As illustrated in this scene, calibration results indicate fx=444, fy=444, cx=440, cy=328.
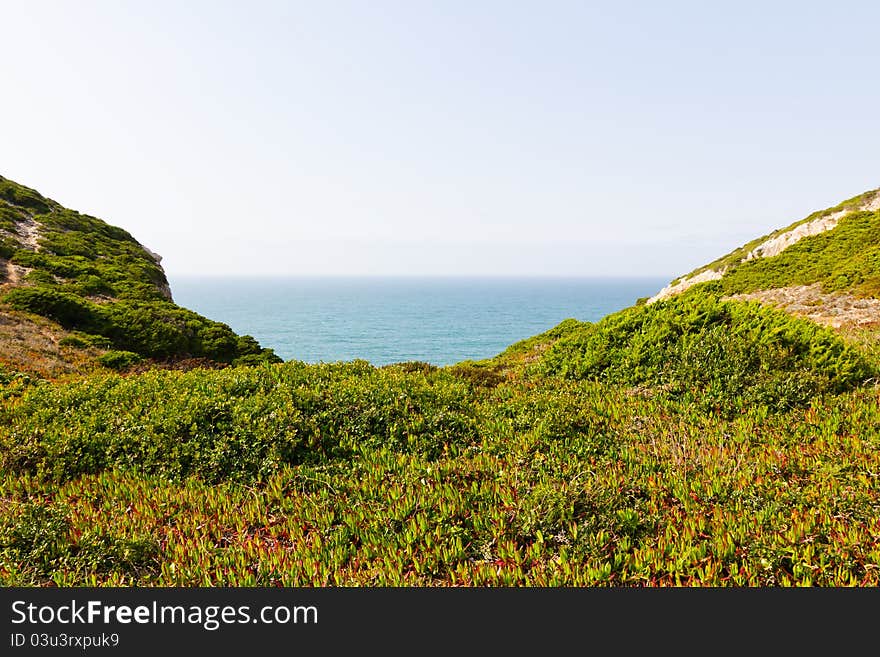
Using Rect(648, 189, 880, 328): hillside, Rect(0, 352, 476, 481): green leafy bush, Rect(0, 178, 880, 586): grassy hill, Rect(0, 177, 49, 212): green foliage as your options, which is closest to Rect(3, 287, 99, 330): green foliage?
Rect(0, 178, 880, 586): grassy hill

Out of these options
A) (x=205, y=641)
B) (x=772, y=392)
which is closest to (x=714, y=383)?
(x=772, y=392)

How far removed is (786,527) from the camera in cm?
406

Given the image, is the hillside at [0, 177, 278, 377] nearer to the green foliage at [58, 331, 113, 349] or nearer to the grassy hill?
the green foliage at [58, 331, 113, 349]

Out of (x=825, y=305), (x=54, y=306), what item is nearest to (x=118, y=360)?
(x=54, y=306)

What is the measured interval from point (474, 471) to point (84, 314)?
21727 millimetres

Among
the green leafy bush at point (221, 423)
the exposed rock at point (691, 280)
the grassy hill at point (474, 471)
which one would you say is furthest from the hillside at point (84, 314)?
the exposed rock at point (691, 280)

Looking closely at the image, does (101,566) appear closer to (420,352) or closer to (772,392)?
(772,392)

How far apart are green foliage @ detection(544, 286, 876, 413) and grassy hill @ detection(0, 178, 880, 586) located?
0.05 m

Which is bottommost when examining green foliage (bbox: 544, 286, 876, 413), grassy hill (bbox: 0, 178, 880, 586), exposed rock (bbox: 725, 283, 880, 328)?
grassy hill (bbox: 0, 178, 880, 586)

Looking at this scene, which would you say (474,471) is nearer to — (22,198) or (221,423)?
(221,423)

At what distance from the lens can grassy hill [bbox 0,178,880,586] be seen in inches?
156

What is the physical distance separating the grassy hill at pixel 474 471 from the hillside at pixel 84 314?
20.6 ft

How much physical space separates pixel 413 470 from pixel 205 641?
3023 mm

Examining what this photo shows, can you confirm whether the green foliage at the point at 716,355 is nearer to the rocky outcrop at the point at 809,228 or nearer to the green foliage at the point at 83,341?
the green foliage at the point at 83,341
